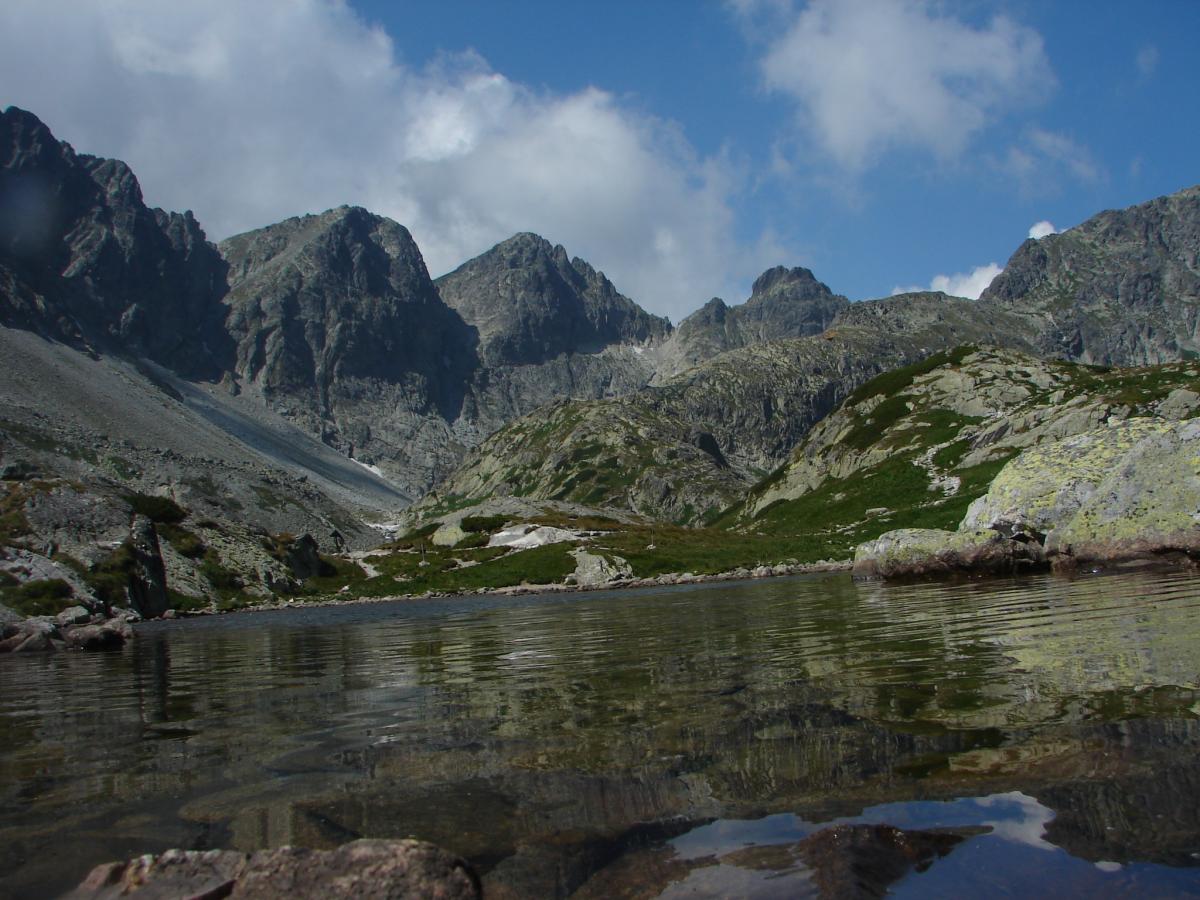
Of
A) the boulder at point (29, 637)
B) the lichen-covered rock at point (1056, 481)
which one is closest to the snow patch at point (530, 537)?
the lichen-covered rock at point (1056, 481)

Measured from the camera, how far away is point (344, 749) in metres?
9.10

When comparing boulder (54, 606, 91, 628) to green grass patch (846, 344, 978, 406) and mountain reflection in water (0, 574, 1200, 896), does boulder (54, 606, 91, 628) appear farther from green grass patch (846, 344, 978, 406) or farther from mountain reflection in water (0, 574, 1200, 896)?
green grass patch (846, 344, 978, 406)

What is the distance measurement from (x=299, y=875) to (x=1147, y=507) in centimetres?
3316

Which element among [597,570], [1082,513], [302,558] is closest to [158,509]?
[302,558]

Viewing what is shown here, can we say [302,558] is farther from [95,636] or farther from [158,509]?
[95,636]

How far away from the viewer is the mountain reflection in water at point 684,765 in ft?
15.8

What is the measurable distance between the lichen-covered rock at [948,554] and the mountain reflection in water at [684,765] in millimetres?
19664

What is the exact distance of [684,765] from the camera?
7.23 m

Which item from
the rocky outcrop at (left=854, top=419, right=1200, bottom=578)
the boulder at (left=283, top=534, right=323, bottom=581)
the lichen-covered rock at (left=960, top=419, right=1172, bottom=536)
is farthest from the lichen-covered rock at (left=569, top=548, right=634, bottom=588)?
the lichen-covered rock at (left=960, top=419, right=1172, bottom=536)

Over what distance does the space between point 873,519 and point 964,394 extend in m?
63.6

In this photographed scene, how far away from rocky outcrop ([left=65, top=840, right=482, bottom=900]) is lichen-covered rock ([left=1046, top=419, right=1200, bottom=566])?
30.9 meters

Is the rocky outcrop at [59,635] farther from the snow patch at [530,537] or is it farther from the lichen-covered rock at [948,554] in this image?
the snow patch at [530,537]

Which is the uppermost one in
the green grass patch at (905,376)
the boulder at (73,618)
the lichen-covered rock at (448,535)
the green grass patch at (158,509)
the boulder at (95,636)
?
the green grass patch at (905,376)

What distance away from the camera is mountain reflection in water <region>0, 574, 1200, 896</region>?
15.8 feet
